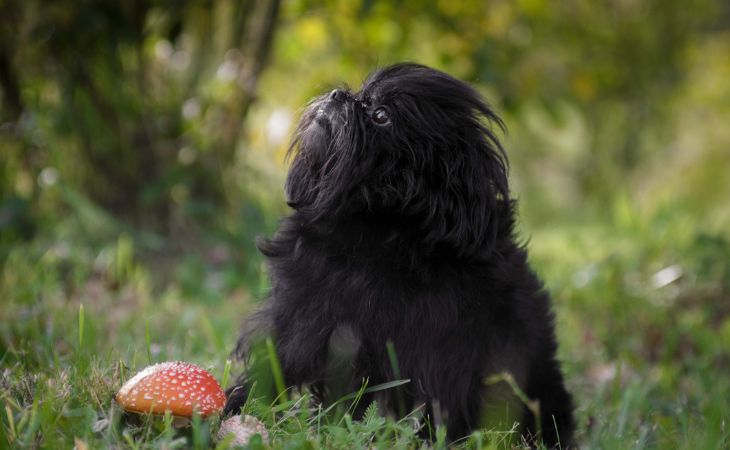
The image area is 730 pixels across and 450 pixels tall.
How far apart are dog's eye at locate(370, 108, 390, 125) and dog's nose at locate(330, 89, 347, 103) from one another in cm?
11

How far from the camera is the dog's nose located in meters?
2.46

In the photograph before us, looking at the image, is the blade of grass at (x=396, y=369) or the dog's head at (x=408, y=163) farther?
the dog's head at (x=408, y=163)

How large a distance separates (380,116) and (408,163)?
0.17 meters

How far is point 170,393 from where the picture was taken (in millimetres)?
1912

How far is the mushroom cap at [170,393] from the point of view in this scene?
1.91 meters

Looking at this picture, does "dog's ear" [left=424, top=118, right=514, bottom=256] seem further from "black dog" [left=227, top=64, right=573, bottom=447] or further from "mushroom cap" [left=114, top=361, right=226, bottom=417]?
"mushroom cap" [left=114, top=361, right=226, bottom=417]

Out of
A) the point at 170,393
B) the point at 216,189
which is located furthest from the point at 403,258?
the point at 216,189

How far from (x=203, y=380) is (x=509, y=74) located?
15.2 ft

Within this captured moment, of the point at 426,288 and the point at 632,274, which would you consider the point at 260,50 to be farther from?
the point at 426,288

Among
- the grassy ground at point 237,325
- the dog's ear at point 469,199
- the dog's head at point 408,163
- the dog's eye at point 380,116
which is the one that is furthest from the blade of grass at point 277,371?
the dog's eye at point 380,116

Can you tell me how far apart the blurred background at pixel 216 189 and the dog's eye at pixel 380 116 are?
4.00 ft

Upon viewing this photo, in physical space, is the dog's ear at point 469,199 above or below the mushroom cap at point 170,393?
above

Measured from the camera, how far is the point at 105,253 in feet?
15.9

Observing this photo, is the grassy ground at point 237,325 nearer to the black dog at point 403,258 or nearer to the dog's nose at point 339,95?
the black dog at point 403,258
